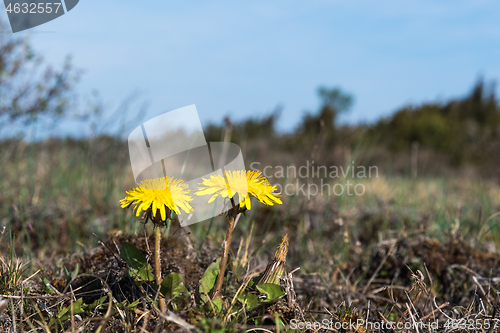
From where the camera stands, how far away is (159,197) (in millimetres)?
994

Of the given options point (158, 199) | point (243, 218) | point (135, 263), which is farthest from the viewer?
point (243, 218)

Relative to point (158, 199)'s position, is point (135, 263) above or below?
below

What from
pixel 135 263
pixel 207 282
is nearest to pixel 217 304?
pixel 207 282

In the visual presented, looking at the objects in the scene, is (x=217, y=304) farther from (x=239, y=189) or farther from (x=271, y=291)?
(x=239, y=189)

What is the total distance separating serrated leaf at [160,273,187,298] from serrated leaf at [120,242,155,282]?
0.23 feet

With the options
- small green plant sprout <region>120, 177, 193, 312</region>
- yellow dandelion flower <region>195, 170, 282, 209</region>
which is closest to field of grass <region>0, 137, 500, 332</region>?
small green plant sprout <region>120, 177, 193, 312</region>

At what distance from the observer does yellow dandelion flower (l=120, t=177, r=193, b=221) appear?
0.98 meters

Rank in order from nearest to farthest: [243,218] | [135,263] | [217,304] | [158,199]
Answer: [158,199]
[217,304]
[135,263]
[243,218]

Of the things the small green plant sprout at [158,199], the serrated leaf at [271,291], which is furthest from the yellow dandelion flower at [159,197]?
the serrated leaf at [271,291]

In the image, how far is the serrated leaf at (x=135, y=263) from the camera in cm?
119

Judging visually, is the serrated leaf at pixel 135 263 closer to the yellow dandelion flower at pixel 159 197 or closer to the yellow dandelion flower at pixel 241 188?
the yellow dandelion flower at pixel 159 197

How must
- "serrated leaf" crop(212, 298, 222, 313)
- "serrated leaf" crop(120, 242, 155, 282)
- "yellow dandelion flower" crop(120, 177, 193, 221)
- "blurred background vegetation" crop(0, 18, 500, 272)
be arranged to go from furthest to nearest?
"blurred background vegetation" crop(0, 18, 500, 272), "serrated leaf" crop(120, 242, 155, 282), "serrated leaf" crop(212, 298, 222, 313), "yellow dandelion flower" crop(120, 177, 193, 221)

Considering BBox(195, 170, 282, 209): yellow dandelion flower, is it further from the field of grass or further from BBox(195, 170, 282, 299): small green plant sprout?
the field of grass

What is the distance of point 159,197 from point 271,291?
45 cm
